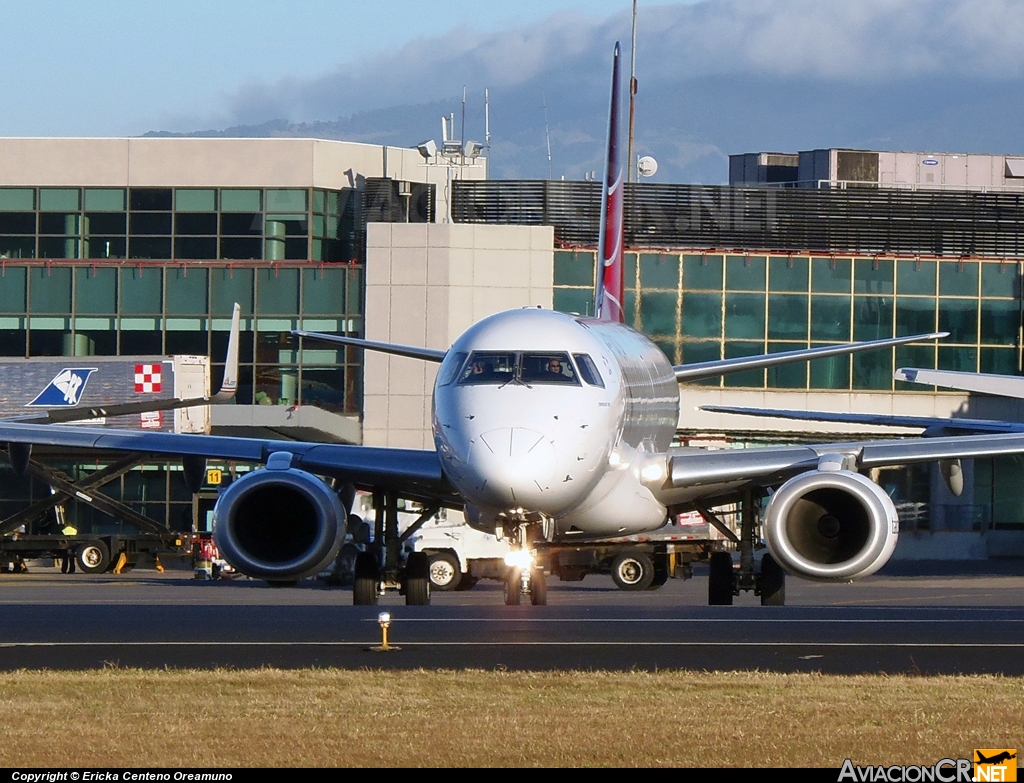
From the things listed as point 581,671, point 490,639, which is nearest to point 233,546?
point 490,639

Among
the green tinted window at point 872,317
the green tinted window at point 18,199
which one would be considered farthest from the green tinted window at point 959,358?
the green tinted window at point 18,199

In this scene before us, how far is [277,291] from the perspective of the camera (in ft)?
204

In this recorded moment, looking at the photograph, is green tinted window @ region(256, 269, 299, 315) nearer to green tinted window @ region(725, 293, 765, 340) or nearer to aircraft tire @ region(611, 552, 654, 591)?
green tinted window @ region(725, 293, 765, 340)

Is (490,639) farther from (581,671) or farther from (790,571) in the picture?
(790,571)

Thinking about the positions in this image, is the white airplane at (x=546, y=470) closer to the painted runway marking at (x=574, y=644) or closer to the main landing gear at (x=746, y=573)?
the main landing gear at (x=746, y=573)

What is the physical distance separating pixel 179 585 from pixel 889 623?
79.0ft

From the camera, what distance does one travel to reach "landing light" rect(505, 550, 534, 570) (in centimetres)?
2114

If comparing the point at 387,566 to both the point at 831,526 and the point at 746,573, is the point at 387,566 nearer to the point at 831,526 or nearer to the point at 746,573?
the point at 746,573

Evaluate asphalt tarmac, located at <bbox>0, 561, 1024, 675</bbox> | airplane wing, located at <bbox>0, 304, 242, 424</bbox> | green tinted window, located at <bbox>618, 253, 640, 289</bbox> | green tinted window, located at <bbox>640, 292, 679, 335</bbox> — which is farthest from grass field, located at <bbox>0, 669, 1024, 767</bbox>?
green tinted window, located at <bbox>618, 253, 640, 289</bbox>

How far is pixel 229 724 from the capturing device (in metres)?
11.3

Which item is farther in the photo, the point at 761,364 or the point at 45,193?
the point at 45,193

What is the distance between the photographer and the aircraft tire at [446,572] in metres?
39.4

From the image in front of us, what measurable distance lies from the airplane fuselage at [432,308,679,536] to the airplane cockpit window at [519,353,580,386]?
17 millimetres

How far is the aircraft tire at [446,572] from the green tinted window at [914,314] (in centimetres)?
2710
